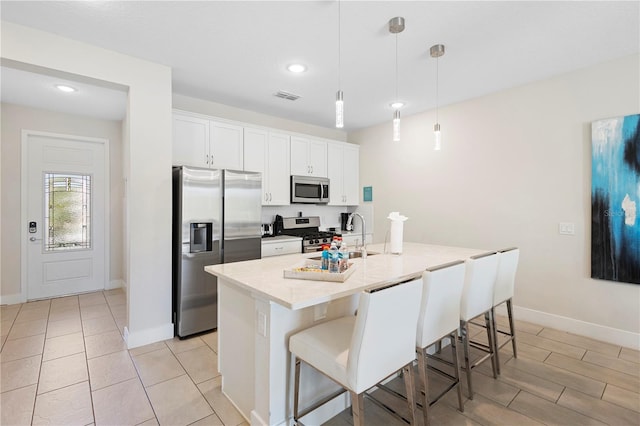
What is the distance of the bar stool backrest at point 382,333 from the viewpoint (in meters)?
1.33

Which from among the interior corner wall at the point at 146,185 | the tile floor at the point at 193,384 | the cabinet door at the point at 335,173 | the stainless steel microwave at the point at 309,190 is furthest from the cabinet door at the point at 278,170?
the tile floor at the point at 193,384

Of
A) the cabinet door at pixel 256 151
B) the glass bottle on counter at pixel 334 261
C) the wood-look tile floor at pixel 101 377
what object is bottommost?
the wood-look tile floor at pixel 101 377

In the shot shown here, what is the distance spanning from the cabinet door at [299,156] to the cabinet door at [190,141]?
129 cm

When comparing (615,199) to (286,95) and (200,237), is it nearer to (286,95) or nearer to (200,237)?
(286,95)

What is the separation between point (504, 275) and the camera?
249cm

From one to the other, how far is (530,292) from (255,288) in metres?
3.37

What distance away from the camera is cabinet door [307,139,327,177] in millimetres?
4715

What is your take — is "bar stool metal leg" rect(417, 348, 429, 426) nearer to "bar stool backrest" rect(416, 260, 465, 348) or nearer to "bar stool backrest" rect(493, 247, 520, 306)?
"bar stool backrest" rect(416, 260, 465, 348)

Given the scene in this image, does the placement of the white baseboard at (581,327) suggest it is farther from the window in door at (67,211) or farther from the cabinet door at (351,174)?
the window in door at (67,211)

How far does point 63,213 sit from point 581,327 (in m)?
6.71

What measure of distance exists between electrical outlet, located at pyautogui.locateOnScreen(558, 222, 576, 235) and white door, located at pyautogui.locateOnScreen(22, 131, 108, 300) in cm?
614

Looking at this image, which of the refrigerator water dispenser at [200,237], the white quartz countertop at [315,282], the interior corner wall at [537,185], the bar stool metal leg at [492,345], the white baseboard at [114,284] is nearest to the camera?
the white quartz countertop at [315,282]

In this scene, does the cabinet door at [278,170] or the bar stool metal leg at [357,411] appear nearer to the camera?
the bar stool metal leg at [357,411]

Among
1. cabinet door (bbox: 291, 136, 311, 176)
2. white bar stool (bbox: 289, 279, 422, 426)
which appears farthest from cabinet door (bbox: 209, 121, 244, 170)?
white bar stool (bbox: 289, 279, 422, 426)
